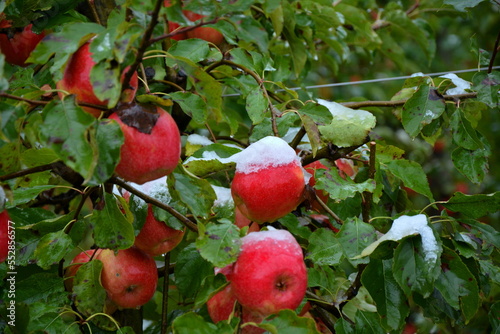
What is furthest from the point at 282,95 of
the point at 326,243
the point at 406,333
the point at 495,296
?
the point at 406,333

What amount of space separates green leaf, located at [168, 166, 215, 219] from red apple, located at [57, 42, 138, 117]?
0.50ft

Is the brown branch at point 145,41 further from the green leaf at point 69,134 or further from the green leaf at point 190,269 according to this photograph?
the green leaf at point 190,269

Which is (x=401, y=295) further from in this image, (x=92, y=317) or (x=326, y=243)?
(x=92, y=317)

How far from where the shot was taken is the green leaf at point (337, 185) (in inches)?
35.6

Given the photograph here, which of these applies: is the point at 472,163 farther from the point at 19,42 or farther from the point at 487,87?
the point at 19,42

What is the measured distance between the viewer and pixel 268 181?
84cm

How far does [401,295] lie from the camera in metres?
Answer: 0.91

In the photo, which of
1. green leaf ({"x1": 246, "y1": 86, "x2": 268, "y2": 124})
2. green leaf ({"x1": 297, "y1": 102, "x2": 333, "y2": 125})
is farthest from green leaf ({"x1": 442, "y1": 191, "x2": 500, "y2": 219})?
green leaf ({"x1": 246, "y1": 86, "x2": 268, "y2": 124})

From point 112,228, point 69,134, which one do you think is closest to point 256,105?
point 112,228

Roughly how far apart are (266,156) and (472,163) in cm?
45

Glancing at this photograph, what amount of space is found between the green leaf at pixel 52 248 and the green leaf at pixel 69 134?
30 cm

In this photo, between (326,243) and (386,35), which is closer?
(326,243)

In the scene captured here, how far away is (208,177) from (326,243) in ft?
0.75

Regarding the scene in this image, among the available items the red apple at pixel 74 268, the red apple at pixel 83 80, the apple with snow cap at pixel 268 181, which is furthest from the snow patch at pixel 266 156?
the red apple at pixel 74 268
